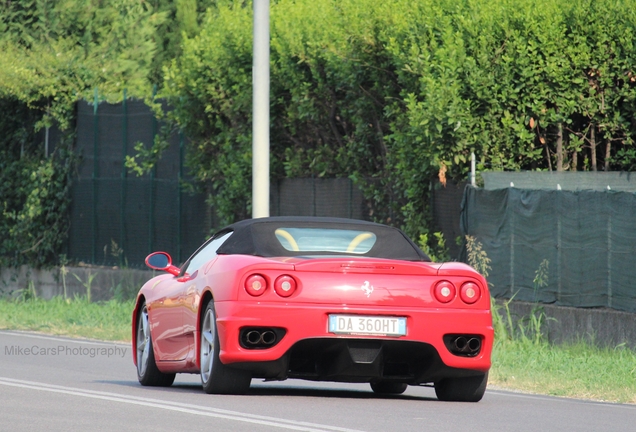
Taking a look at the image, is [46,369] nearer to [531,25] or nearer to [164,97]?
[531,25]

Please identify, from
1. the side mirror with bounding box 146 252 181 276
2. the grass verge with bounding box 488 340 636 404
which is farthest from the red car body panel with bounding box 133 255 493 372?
the grass verge with bounding box 488 340 636 404

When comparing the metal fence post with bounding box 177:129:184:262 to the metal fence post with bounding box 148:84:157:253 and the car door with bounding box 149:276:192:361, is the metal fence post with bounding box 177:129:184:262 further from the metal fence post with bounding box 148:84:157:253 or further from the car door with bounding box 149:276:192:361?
the car door with bounding box 149:276:192:361

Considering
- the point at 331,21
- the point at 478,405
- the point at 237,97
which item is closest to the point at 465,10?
the point at 331,21

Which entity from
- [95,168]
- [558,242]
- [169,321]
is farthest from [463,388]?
[95,168]

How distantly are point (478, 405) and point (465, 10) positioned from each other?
802cm

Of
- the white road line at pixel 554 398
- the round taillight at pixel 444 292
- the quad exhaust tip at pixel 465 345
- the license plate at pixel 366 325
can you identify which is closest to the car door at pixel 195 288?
the license plate at pixel 366 325

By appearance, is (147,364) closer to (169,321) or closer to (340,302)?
(169,321)

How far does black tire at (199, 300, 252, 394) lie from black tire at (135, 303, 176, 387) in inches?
45.9

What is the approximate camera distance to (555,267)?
16406mm

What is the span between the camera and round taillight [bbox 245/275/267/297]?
991 cm

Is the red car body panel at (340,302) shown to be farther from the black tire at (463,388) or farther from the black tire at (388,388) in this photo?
the black tire at (388,388)

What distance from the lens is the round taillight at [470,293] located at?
1015 centimetres

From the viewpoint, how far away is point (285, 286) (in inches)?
390

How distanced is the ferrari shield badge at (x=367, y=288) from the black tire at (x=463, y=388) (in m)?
1.16
